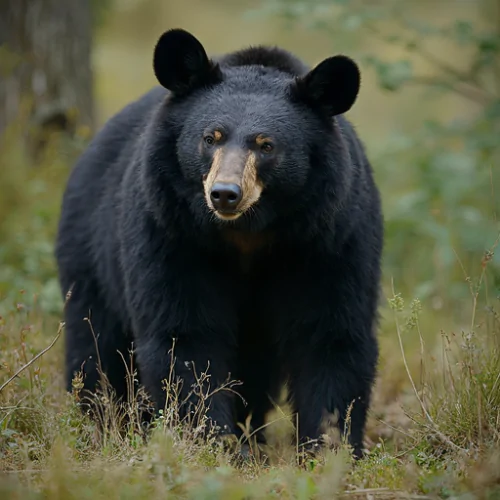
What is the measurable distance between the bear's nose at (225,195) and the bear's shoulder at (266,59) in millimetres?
1204

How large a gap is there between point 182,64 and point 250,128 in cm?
61

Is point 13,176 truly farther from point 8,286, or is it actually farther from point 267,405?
point 267,405

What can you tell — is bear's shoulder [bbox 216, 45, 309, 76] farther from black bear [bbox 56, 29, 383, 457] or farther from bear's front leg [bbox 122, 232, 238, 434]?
bear's front leg [bbox 122, 232, 238, 434]

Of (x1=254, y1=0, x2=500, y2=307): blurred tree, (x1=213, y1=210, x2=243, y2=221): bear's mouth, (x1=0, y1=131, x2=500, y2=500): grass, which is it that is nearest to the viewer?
(x1=0, y1=131, x2=500, y2=500): grass

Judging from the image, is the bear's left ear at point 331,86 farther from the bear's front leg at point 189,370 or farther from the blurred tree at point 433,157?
the blurred tree at point 433,157

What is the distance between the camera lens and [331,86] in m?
4.69

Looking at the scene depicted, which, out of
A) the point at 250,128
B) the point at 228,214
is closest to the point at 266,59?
the point at 250,128

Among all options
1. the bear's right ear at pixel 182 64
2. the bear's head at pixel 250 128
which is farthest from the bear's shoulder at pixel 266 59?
the bear's right ear at pixel 182 64

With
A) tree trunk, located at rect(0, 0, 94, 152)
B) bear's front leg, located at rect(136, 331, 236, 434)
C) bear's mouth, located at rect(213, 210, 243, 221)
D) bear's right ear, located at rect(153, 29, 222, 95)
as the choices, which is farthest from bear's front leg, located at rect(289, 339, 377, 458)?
tree trunk, located at rect(0, 0, 94, 152)

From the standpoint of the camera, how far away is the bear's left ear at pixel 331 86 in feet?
15.2

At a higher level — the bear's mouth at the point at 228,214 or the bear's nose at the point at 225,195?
the bear's nose at the point at 225,195

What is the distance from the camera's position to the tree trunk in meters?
8.80

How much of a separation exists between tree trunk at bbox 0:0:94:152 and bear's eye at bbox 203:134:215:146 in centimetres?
458

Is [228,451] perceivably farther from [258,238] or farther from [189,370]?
[258,238]
